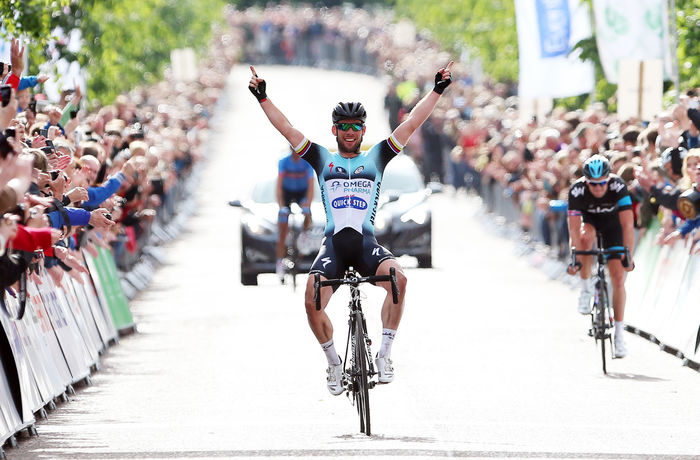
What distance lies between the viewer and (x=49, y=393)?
43.2 feet

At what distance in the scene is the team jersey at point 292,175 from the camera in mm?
22844

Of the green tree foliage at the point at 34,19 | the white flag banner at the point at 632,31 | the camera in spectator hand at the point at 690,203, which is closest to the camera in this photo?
the camera in spectator hand at the point at 690,203

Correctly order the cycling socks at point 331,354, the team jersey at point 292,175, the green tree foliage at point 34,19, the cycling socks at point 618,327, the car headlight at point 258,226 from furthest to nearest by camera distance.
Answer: the car headlight at point 258,226
the team jersey at point 292,175
the green tree foliage at point 34,19
the cycling socks at point 618,327
the cycling socks at point 331,354

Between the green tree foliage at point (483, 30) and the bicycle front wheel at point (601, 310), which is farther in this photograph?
the green tree foliage at point (483, 30)

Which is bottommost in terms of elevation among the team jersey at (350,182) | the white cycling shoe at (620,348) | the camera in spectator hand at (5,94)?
the white cycling shoe at (620,348)

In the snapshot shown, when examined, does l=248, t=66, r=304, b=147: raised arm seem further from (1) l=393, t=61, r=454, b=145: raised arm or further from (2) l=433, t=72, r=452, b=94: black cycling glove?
(2) l=433, t=72, r=452, b=94: black cycling glove

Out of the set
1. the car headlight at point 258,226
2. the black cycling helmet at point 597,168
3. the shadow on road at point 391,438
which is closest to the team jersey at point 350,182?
the shadow on road at point 391,438

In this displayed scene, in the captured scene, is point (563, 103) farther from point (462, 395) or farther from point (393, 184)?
point (462, 395)

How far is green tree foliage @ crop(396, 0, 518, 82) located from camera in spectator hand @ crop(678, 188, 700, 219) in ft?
75.2

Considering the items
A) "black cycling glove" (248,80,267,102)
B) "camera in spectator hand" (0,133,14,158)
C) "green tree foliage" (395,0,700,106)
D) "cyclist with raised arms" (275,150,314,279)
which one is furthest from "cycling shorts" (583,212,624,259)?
"green tree foliage" (395,0,700,106)

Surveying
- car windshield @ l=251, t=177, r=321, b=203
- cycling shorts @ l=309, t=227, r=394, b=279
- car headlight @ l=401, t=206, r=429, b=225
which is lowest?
car headlight @ l=401, t=206, r=429, b=225

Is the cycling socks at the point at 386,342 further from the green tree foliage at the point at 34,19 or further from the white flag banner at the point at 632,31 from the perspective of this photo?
the white flag banner at the point at 632,31

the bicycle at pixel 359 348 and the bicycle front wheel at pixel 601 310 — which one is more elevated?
the bicycle at pixel 359 348

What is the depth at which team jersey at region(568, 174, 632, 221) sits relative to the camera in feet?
51.8
